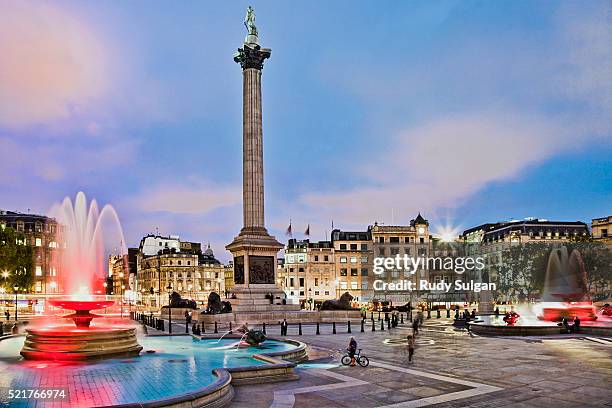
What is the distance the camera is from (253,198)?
60.7 meters

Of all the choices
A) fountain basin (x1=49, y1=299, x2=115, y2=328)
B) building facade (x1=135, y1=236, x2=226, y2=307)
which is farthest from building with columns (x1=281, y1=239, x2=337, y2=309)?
fountain basin (x1=49, y1=299, x2=115, y2=328)

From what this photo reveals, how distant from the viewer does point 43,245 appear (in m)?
132

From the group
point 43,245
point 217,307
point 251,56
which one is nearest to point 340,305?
point 217,307

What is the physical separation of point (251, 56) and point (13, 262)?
48597mm

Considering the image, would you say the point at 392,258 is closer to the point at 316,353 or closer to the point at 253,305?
the point at 253,305

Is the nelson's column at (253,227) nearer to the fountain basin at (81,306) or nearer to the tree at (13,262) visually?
the fountain basin at (81,306)

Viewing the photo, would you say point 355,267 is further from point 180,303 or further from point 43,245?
point 43,245

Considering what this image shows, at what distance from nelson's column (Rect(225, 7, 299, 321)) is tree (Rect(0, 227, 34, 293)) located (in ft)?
126

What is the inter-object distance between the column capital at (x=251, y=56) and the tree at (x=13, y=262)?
4298 centimetres

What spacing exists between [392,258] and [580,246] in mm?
37331

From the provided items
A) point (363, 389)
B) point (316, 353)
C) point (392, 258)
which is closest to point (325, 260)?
point (392, 258)

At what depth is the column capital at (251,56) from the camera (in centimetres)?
6294

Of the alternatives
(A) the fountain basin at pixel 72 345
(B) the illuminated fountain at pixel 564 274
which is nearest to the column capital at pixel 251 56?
(A) the fountain basin at pixel 72 345

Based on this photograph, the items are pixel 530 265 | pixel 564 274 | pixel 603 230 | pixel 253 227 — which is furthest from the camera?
pixel 603 230
